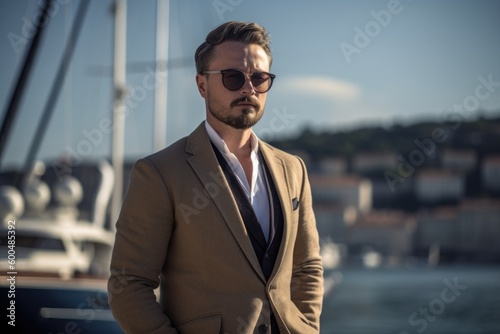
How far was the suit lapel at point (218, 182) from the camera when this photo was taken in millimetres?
1794

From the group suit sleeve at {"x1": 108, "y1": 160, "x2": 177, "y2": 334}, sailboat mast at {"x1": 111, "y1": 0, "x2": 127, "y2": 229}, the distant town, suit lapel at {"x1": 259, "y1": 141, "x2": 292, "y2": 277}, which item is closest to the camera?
suit sleeve at {"x1": 108, "y1": 160, "x2": 177, "y2": 334}

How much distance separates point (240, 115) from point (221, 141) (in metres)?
0.07

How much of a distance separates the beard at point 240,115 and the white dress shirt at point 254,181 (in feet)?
0.16

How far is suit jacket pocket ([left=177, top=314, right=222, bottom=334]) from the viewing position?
1769mm

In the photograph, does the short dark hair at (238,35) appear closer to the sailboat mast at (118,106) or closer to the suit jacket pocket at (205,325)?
the suit jacket pocket at (205,325)

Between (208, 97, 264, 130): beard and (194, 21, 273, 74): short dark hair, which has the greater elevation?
(194, 21, 273, 74): short dark hair

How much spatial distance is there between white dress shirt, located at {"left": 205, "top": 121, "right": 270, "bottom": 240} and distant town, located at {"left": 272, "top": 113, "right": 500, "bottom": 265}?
6845 centimetres

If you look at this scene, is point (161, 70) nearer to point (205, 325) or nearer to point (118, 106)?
point (118, 106)

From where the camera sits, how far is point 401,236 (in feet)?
241

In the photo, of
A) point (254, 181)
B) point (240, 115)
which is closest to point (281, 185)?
point (254, 181)

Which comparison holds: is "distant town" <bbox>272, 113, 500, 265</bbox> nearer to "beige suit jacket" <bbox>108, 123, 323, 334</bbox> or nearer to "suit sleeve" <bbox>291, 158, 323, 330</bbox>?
"suit sleeve" <bbox>291, 158, 323, 330</bbox>

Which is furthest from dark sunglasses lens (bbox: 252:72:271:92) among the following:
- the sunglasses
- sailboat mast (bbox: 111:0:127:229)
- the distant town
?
the distant town

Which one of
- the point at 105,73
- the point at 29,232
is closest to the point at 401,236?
the point at 105,73

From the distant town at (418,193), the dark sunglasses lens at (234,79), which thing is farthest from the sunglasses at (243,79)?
the distant town at (418,193)
